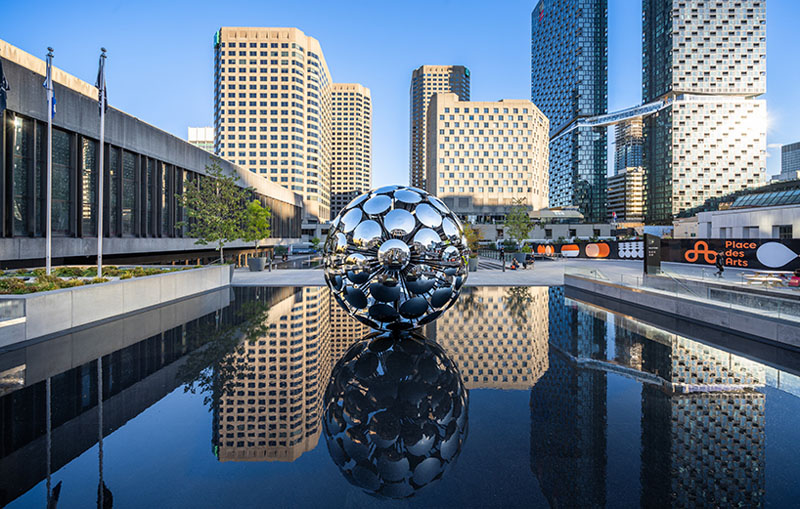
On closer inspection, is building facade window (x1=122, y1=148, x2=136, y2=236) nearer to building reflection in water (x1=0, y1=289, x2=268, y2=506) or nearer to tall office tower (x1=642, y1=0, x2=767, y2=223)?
Result: building reflection in water (x1=0, y1=289, x2=268, y2=506)

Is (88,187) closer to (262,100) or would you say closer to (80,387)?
(80,387)

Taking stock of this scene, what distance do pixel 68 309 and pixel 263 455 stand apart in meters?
8.31

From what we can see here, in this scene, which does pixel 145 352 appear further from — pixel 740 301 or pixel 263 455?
pixel 740 301

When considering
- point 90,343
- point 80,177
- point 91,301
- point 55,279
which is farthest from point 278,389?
point 80,177

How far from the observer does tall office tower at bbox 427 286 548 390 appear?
6092 millimetres

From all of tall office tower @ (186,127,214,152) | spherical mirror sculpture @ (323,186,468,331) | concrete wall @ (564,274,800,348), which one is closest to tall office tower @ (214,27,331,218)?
tall office tower @ (186,127,214,152)

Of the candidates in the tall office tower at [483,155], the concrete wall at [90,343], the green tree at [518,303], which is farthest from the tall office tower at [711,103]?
the concrete wall at [90,343]

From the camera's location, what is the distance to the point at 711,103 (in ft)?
318

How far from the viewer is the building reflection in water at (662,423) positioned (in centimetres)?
322

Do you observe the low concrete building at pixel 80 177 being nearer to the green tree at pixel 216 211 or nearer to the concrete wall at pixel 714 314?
the green tree at pixel 216 211

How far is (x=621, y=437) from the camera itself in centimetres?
406

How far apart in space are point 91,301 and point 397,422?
9.78 meters

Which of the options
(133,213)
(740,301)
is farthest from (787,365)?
(133,213)

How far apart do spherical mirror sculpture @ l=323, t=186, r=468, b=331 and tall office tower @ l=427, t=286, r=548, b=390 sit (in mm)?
1249
